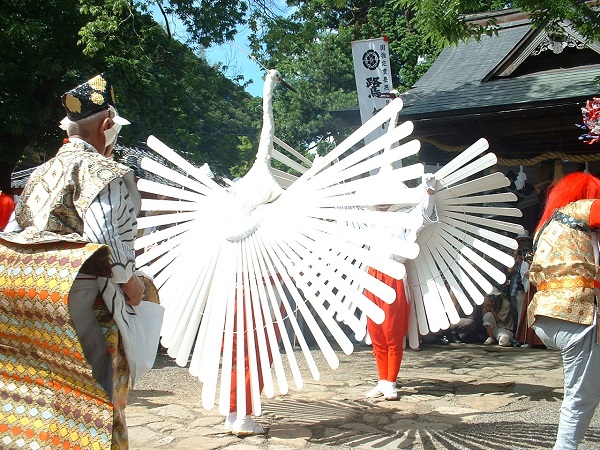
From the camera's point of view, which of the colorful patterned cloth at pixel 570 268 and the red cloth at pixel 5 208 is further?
the red cloth at pixel 5 208

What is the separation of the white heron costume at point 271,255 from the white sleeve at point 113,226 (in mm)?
1200

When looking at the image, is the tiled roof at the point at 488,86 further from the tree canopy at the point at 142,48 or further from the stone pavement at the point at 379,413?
the stone pavement at the point at 379,413

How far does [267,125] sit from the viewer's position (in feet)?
13.4

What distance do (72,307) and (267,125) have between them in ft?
7.05

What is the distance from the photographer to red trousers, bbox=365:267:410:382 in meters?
4.86

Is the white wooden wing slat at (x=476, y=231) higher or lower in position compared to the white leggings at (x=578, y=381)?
higher

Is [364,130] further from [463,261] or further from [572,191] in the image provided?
[463,261]

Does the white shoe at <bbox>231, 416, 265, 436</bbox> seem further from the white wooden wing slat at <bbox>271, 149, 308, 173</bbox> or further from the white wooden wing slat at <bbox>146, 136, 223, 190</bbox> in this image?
the white wooden wing slat at <bbox>271, 149, 308, 173</bbox>

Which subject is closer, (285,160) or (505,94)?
(285,160)

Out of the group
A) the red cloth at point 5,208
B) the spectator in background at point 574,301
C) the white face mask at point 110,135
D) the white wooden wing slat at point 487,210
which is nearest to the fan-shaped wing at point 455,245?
the white wooden wing slat at point 487,210

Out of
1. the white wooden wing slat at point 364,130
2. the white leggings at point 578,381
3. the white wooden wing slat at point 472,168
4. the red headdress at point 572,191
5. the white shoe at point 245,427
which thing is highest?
the white wooden wing slat at point 364,130

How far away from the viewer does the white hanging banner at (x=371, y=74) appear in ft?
30.5

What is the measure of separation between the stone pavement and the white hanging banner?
13.4ft

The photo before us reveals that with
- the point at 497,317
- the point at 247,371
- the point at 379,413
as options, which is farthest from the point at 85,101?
the point at 497,317
